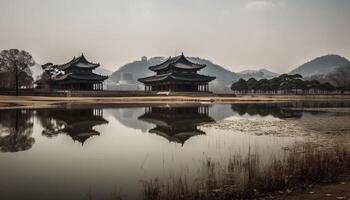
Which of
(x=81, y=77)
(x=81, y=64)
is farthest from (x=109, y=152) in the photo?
(x=81, y=64)

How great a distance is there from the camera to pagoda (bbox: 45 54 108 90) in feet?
304

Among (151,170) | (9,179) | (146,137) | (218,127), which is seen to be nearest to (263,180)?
(151,170)

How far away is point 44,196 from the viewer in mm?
10531

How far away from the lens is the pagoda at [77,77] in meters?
92.8

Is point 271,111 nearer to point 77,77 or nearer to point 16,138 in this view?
point 16,138

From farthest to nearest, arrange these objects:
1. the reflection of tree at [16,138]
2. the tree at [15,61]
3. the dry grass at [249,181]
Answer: the tree at [15,61]
the reflection of tree at [16,138]
the dry grass at [249,181]

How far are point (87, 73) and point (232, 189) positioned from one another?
303ft

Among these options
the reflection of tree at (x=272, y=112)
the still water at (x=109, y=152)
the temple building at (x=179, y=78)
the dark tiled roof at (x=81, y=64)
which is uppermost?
the dark tiled roof at (x=81, y=64)

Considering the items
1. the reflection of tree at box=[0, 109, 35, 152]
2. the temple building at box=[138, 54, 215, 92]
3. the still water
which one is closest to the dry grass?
the still water

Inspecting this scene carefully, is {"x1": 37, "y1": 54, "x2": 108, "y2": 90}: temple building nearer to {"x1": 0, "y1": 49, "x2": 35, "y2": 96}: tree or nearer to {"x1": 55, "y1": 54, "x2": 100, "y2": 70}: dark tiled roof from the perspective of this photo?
{"x1": 55, "y1": 54, "x2": 100, "y2": 70}: dark tiled roof

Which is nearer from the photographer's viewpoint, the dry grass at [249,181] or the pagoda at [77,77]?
the dry grass at [249,181]

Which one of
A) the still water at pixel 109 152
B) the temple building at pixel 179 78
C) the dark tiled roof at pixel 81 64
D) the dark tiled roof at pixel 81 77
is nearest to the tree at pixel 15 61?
the dark tiled roof at pixel 81 77

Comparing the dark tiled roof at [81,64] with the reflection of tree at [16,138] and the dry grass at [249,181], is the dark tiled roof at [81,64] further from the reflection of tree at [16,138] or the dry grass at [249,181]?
the dry grass at [249,181]

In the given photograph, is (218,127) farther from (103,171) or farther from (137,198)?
(137,198)
